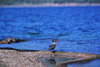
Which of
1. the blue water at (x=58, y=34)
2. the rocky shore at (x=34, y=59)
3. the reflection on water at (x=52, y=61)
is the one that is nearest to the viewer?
the rocky shore at (x=34, y=59)

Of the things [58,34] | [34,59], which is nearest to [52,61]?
[34,59]

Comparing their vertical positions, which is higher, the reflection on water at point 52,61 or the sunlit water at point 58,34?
the reflection on water at point 52,61

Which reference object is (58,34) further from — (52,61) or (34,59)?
(52,61)

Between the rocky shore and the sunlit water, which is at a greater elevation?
the rocky shore

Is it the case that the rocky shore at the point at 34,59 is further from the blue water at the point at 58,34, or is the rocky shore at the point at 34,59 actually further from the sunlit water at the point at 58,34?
the blue water at the point at 58,34

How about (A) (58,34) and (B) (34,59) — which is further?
(A) (58,34)

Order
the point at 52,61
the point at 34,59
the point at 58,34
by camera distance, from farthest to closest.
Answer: the point at 58,34 → the point at 34,59 → the point at 52,61

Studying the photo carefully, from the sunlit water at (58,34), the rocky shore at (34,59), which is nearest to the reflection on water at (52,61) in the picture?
the rocky shore at (34,59)

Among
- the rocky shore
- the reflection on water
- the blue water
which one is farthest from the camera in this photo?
the blue water

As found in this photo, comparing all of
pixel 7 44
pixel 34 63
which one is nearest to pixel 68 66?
pixel 34 63

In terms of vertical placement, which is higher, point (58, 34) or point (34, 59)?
point (34, 59)

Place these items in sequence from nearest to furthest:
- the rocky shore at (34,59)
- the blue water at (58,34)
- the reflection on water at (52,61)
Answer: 1. the rocky shore at (34,59)
2. the reflection on water at (52,61)
3. the blue water at (58,34)

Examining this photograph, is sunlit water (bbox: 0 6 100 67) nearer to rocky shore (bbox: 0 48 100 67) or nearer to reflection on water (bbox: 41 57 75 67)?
rocky shore (bbox: 0 48 100 67)

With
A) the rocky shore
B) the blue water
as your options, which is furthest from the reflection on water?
the blue water
